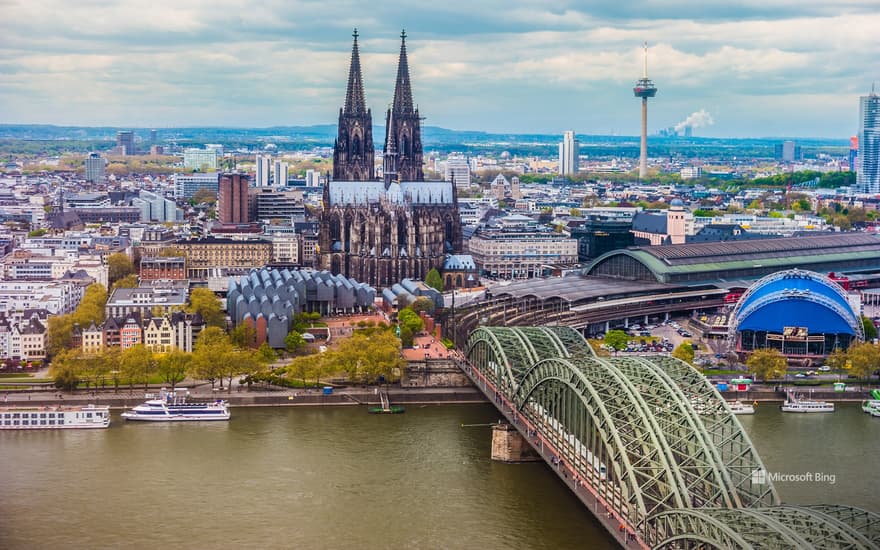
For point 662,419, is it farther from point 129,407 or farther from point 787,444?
point 129,407

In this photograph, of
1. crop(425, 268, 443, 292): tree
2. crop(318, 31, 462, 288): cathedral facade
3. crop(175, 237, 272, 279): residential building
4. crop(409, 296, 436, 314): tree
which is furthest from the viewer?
crop(175, 237, 272, 279): residential building

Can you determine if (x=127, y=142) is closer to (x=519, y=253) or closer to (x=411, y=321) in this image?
(x=519, y=253)

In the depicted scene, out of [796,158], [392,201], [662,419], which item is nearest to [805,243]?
[392,201]

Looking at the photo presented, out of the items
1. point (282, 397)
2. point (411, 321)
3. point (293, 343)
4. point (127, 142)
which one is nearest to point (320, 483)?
point (282, 397)

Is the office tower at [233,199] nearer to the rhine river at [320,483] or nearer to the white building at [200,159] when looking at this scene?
the rhine river at [320,483]

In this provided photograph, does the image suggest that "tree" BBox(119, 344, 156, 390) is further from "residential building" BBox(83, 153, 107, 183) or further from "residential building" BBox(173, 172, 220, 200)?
"residential building" BBox(83, 153, 107, 183)

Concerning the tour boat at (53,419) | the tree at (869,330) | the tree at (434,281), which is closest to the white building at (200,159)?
the tree at (434,281)

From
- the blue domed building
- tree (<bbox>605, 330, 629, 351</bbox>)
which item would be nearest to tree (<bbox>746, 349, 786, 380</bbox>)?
the blue domed building
